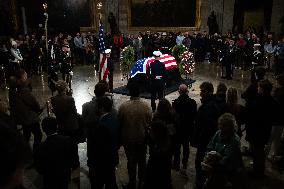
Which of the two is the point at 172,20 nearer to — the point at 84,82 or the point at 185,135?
the point at 84,82

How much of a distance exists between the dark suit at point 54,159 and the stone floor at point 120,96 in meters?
1.75

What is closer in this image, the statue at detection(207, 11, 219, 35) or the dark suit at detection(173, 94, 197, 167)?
the dark suit at detection(173, 94, 197, 167)

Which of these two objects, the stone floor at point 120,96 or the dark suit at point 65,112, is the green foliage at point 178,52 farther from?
the dark suit at point 65,112

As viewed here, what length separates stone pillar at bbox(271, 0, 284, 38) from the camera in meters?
20.4

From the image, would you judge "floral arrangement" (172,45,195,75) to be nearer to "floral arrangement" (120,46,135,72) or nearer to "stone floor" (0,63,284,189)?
"stone floor" (0,63,284,189)

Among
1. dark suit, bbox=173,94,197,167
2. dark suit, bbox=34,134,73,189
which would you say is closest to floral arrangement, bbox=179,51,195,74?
dark suit, bbox=173,94,197,167

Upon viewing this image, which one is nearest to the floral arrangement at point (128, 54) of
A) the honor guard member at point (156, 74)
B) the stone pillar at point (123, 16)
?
the honor guard member at point (156, 74)

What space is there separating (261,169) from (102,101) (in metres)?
3.36

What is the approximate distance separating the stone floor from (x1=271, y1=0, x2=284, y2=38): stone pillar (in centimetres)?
548

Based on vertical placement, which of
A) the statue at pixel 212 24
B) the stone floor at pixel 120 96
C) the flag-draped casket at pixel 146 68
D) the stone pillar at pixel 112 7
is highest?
the stone pillar at pixel 112 7

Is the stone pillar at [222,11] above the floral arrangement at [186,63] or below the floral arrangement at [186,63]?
above

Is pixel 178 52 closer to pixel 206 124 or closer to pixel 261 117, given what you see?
pixel 261 117

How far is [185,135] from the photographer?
636 cm

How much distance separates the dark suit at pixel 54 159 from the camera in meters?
4.30
